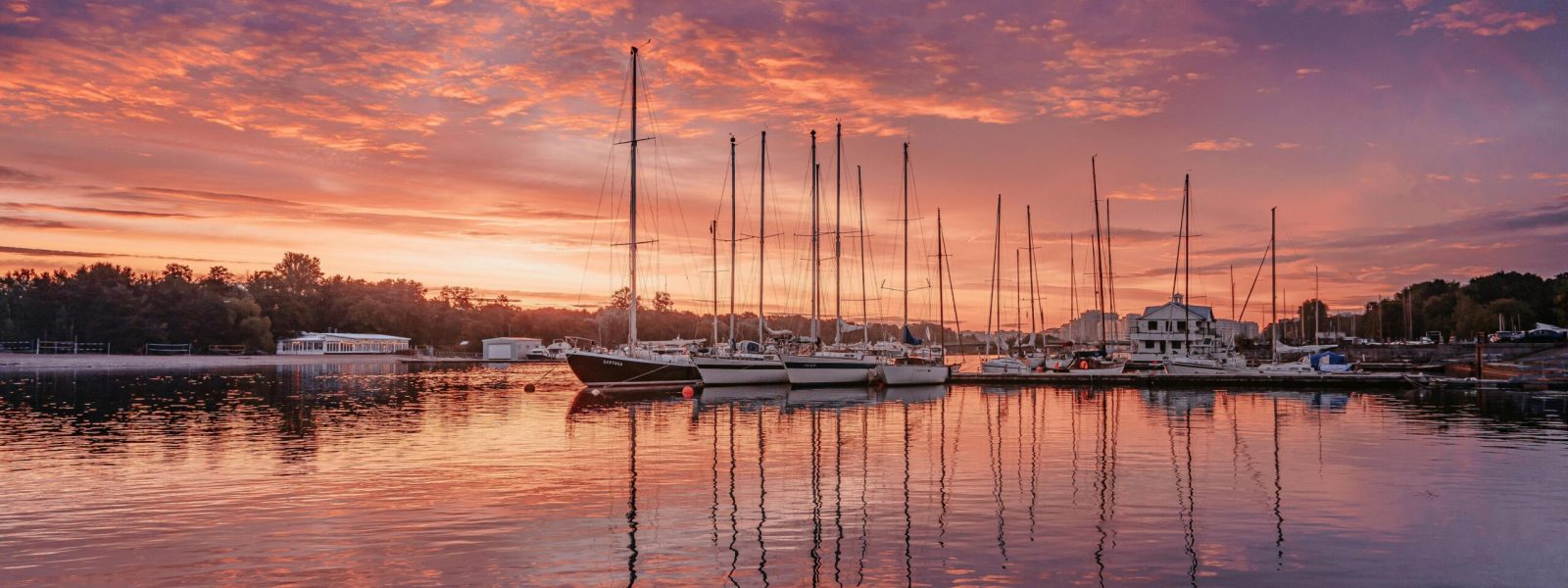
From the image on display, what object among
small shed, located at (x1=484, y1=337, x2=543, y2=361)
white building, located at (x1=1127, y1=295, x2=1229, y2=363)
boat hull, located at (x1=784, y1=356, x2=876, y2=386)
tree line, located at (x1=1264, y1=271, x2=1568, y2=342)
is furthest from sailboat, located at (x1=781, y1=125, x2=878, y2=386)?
small shed, located at (x1=484, y1=337, x2=543, y2=361)

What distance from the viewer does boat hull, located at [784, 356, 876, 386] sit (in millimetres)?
66375

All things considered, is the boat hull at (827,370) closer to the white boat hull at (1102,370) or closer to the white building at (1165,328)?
the white boat hull at (1102,370)

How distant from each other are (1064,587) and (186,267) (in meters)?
193

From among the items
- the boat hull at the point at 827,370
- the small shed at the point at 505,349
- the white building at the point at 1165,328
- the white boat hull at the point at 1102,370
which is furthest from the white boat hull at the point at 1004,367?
the small shed at the point at 505,349

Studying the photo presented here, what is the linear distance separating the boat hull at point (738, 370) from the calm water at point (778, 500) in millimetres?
23945

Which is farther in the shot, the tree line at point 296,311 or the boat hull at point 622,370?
the tree line at point 296,311

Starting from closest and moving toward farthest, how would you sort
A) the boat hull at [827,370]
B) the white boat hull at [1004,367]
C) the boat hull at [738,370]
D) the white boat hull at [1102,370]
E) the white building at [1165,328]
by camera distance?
the boat hull at [827,370], the boat hull at [738,370], the white boat hull at [1102,370], the white boat hull at [1004,367], the white building at [1165,328]

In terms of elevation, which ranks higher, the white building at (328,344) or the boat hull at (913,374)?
the white building at (328,344)

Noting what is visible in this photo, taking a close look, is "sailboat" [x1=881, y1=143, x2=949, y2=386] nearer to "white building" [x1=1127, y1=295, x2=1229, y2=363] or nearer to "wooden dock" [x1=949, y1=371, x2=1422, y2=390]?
"wooden dock" [x1=949, y1=371, x2=1422, y2=390]

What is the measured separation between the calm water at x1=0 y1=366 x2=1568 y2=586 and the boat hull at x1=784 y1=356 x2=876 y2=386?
22814 millimetres

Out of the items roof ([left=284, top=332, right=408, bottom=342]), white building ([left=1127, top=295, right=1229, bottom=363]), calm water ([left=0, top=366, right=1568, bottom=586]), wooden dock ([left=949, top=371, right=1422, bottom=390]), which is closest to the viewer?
calm water ([left=0, top=366, right=1568, bottom=586])

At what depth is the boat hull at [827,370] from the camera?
66375 millimetres

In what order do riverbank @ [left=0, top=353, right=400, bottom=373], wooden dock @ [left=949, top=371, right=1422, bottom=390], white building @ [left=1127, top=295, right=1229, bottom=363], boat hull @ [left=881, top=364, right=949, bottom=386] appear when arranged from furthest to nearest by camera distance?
white building @ [left=1127, top=295, right=1229, bottom=363] < riverbank @ [left=0, top=353, right=400, bottom=373] < boat hull @ [left=881, top=364, right=949, bottom=386] < wooden dock @ [left=949, top=371, right=1422, bottom=390]

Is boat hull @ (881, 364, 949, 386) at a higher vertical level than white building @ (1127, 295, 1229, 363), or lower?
lower
